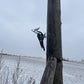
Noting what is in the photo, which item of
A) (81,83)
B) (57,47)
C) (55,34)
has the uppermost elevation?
(55,34)

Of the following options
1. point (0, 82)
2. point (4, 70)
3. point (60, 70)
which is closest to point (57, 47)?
point (60, 70)

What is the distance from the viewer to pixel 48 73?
64.7 inches

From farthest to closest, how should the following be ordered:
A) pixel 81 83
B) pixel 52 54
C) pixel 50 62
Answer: pixel 81 83 < pixel 52 54 < pixel 50 62

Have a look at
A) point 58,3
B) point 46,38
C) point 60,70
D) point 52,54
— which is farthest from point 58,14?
point 60,70

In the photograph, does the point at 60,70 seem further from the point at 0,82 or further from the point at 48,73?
the point at 0,82

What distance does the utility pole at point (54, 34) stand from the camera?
1.88 metres

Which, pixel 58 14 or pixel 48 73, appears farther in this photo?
pixel 58 14

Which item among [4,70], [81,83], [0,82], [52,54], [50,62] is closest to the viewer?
[50,62]

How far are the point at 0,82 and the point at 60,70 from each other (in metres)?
1.96

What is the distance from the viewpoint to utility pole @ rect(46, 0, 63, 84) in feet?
6.17

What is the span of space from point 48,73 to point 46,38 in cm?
42

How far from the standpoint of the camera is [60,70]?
1914 millimetres

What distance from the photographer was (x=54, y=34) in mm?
1886

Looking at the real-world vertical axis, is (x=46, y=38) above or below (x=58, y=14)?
below
